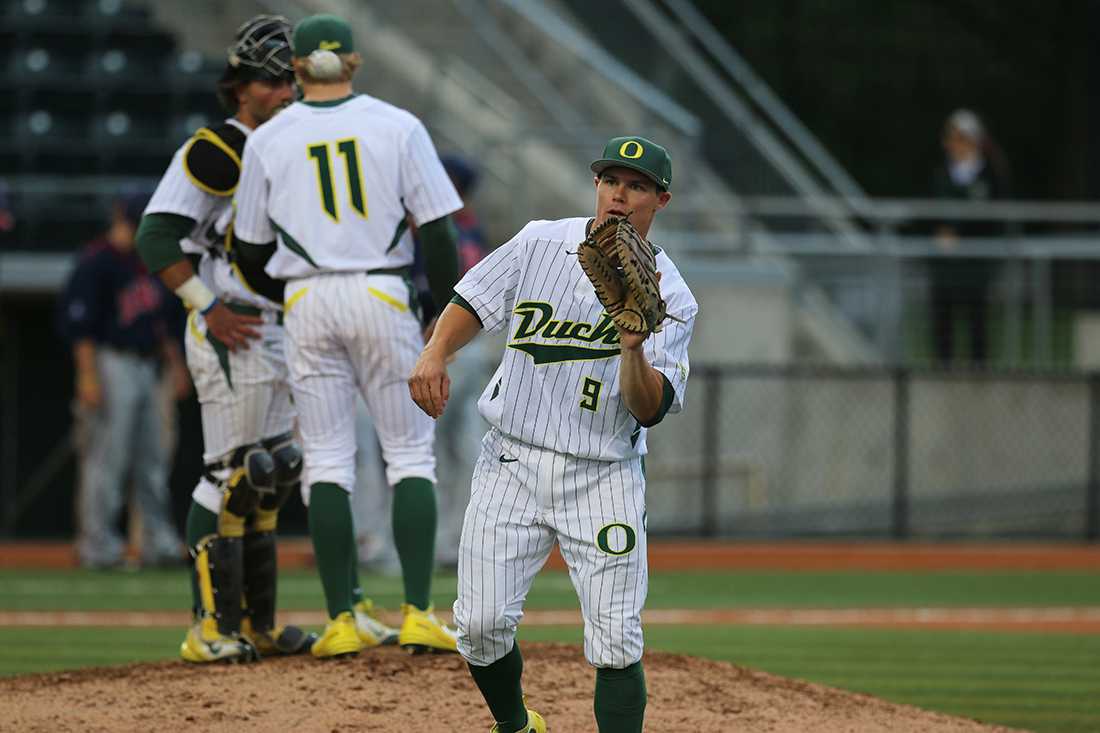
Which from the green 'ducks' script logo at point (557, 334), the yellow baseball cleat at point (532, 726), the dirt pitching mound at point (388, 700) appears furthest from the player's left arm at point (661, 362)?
the dirt pitching mound at point (388, 700)

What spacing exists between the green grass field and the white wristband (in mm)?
2138

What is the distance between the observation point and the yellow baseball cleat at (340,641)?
594cm

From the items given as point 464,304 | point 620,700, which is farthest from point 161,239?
point 620,700

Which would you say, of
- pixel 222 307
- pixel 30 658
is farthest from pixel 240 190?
pixel 30 658

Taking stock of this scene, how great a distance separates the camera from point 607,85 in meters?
14.9

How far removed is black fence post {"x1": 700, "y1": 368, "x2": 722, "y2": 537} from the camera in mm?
13414

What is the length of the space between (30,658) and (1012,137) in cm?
2292

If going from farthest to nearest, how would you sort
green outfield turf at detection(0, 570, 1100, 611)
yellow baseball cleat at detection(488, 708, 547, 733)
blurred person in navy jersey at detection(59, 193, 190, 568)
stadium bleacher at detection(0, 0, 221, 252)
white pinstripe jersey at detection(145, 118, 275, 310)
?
1. stadium bleacher at detection(0, 0, 221, 252)
2. blurred person in navy jersey at detection(59, 193, 190, 568)
3. green outfield turf at detection(0, 570, 1100, 611)
4. white pinstripe jersey at detection(145, 118, 275, 310)
5. yellow baseball cleat at detection(488, 708, 547, 733)

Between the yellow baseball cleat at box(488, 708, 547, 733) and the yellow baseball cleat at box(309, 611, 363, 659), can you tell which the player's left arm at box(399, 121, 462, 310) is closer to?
the yellow baseball cleat at box(309, 611, 363, 659)

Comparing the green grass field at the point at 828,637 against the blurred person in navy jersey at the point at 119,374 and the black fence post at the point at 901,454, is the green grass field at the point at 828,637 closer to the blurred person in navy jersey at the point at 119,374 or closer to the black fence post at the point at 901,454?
the blurred person in navy jersey at the point at 119,374

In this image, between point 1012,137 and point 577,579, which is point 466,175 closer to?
point 577,579

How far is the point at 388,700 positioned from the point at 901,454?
29.4 ft

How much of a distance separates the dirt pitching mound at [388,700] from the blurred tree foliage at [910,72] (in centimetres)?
2195

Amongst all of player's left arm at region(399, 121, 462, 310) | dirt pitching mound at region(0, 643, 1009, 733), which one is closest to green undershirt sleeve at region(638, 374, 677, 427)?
dirt pitching mound at region(0, 643, 1009, 733)
